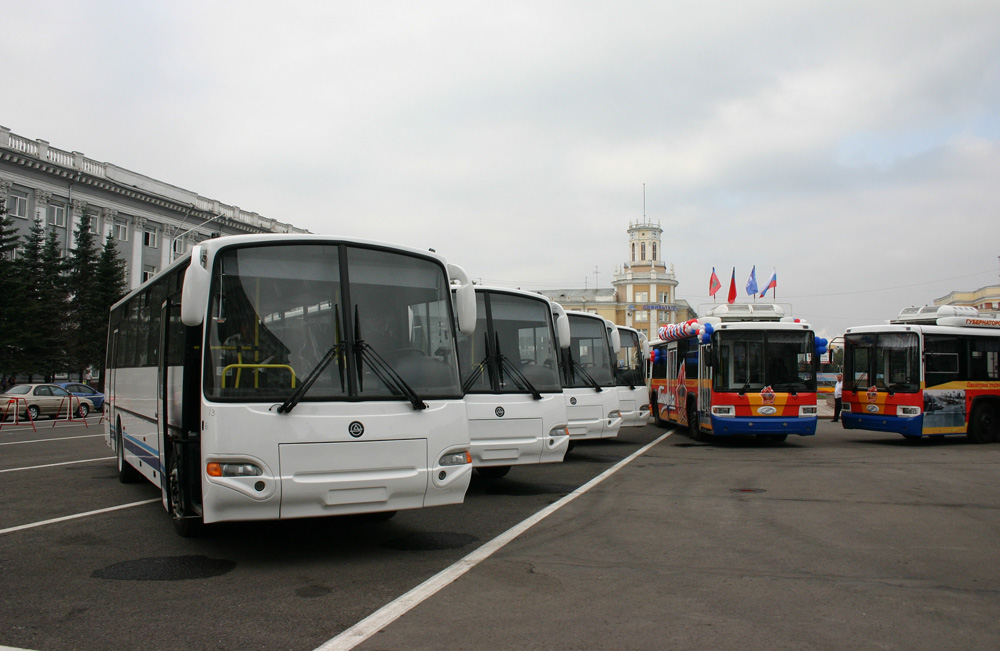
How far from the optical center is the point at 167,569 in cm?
658

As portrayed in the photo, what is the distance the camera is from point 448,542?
7.61 meters

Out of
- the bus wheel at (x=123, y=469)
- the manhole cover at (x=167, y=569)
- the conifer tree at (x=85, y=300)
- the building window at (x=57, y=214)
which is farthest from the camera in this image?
the building window at (x=57, y=214)

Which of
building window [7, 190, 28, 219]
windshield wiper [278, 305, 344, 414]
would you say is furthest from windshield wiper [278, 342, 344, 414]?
building window [7, 190, 28, 219]

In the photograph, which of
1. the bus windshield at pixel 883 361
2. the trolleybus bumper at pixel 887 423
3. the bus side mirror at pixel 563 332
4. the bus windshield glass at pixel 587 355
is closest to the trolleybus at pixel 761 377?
the bus windshield at pixel 883 361

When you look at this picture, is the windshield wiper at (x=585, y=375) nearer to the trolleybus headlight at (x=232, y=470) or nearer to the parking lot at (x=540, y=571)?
the parking lot at (x=540, y=571)

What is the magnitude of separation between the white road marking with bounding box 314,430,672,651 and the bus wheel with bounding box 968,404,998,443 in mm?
13926

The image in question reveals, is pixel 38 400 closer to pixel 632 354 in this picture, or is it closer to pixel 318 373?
pixel 632 354

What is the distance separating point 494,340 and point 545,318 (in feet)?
3.13

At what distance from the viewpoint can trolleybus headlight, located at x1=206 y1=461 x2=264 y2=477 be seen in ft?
20.4

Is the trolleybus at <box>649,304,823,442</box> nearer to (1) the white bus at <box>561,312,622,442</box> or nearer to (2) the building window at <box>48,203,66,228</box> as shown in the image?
(1) the white bus at <box>561,312,622,442</box>

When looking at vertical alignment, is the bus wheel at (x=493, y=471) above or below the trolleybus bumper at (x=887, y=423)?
below

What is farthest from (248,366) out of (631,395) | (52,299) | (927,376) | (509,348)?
(52,299)

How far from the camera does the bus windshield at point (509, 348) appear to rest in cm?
1059

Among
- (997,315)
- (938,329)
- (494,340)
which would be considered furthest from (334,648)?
(997,315)
